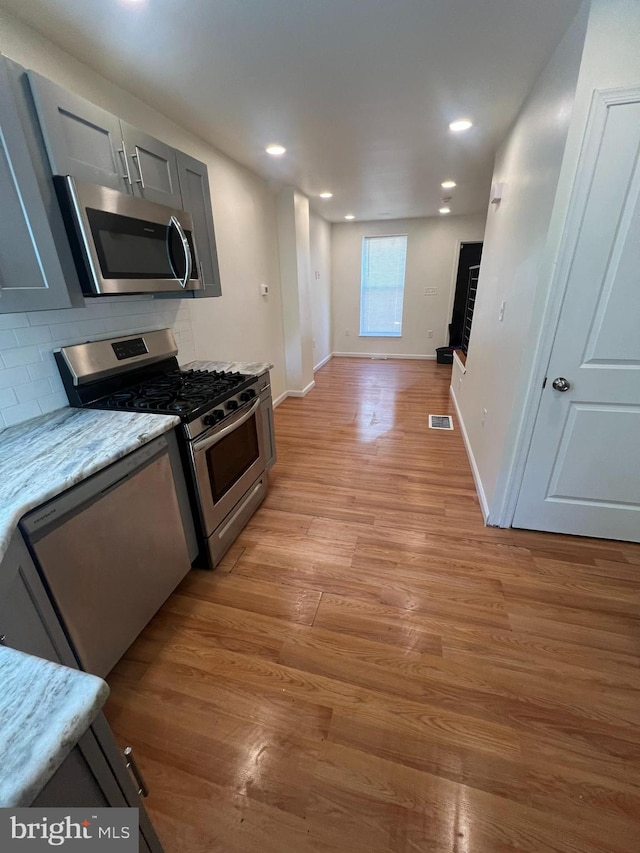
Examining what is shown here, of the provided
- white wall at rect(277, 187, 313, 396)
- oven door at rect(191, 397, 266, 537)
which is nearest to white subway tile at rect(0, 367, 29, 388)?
oven door at rect(191, 397, 266, 537)

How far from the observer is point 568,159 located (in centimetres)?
151

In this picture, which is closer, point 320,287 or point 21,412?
point 21,412

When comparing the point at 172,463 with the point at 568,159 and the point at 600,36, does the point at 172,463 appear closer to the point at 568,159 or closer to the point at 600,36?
the point at 568,159

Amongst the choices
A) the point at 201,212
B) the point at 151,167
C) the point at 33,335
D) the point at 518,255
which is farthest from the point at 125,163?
the point at 518,255

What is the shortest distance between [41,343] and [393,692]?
2160mm

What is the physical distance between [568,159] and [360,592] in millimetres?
2248

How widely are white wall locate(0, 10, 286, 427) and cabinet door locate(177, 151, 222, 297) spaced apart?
1.05 feet

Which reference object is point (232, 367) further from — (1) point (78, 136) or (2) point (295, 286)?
(2) point (295, 286)

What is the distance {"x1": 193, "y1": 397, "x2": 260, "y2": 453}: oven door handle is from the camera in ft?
5.52

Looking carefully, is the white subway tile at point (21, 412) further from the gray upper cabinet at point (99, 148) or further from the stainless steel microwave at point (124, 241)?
the gray upper cabinet at point (99, 148)

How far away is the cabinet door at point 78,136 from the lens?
1251 millimetres

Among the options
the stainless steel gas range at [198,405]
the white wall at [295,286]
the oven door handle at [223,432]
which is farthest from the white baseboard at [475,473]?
the white wall at [295,286]

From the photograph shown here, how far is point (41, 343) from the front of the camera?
1.60 metres

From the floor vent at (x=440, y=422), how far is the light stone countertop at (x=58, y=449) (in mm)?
3020
